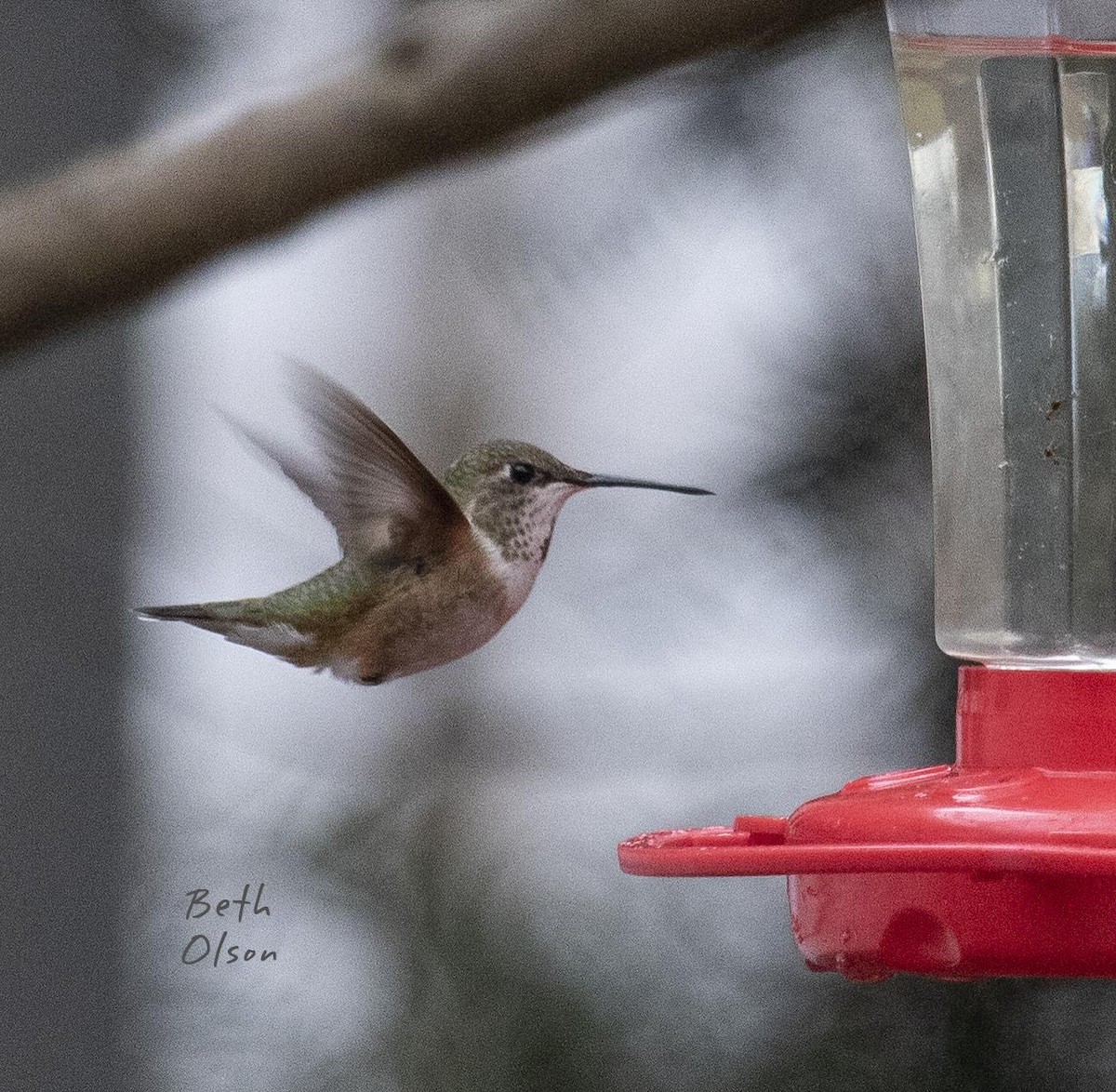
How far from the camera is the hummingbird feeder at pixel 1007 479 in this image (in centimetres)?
106

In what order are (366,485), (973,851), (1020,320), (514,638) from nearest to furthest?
1. (973,851)
2. (366,485)
3. (1020,320)
4. (514,638)

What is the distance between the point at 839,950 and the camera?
111 cm

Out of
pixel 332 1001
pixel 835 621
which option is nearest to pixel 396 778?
pixel 332 1001

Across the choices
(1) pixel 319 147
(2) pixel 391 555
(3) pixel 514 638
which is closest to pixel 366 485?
(2) pixel 391 555

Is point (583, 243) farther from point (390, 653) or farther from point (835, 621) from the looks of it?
point (390, 653)

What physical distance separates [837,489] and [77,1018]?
944 millimetres

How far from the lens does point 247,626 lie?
1350mm

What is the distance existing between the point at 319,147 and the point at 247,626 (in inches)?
14.0

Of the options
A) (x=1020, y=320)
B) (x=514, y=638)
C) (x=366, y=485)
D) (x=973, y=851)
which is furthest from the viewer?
(x=514, y=638)

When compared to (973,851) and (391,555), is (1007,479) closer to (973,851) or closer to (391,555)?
(391,555)

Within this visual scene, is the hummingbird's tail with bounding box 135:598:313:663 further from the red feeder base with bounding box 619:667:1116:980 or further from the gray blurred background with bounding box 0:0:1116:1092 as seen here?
the red feeder base with bounding box 619:667:1116:980

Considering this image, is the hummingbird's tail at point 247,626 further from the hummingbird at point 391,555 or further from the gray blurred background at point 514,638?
the gray blurred background at point 514,638

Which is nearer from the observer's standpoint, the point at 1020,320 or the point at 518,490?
the point at 518,490

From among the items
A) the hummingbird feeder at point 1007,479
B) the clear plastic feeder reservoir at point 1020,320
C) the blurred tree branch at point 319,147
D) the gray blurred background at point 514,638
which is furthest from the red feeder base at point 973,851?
the gray blurred background at point 514,638
